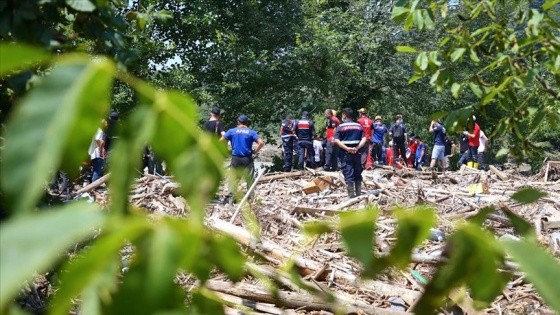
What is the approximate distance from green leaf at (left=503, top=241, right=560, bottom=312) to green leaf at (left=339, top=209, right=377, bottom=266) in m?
0.15

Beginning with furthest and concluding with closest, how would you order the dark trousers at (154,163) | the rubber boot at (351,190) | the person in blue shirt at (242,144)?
the rubber boot at (351,190)
the person in blue shirt at (242,144)
the dark trousers at (154,163)

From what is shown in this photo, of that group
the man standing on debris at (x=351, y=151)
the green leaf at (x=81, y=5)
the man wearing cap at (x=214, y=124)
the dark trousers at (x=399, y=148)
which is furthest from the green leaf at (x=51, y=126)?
the dark trousers at (x=399, y=148)

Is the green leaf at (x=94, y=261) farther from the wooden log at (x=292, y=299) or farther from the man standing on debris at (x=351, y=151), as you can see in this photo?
the man standing on debris at (x=351, y=151)

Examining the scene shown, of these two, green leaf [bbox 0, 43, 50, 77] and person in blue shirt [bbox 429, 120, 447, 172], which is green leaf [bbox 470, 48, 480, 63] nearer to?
green leaf [bbox 0, 43, 50, 77]

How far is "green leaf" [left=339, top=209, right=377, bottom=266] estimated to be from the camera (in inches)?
28.2

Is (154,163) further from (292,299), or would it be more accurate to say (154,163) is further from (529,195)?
(292,299)

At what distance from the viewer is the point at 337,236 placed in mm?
7371

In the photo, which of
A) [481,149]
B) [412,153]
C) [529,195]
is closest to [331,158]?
[481,149]

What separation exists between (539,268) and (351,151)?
11845mm

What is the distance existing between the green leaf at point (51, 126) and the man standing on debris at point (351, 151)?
11819 millimetres

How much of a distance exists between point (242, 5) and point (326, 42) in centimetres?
394

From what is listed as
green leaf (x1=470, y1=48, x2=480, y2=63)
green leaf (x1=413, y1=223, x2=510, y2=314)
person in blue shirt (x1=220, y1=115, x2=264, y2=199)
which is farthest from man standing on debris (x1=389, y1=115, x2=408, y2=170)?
green leaf (x1=413, y1=223, x2=510, y2=314)

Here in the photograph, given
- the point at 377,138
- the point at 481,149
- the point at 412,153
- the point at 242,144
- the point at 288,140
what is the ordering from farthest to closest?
the point at 412,153 < the point at 377,138 < the point at 288,140 < the point at 481,149 < the point at 242,144

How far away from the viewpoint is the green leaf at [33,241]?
51cm
